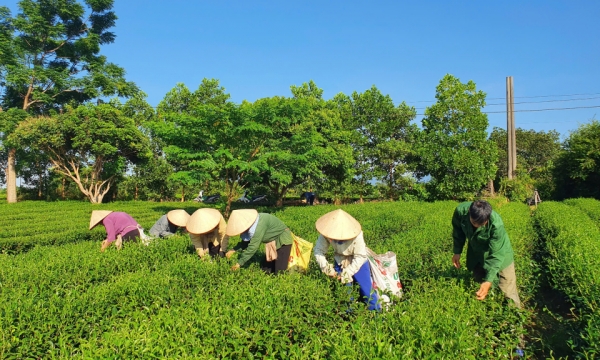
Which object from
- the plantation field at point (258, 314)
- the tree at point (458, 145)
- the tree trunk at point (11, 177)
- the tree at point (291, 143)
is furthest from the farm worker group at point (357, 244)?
the tree trunk at point (11, 177)

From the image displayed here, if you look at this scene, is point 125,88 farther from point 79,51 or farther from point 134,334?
point 134,334

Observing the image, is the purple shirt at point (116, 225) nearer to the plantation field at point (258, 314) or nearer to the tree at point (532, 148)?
the plantation field at point (258, 314)

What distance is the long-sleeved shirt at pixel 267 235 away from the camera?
4.71m

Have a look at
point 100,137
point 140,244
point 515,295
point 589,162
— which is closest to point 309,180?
point 100,137

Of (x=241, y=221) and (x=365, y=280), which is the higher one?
(x=241, y=221)

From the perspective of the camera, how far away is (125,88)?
31719mm

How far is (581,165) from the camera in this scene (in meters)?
22.1

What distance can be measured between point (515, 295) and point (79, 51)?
36355 millimetres

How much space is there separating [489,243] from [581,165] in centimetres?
2375

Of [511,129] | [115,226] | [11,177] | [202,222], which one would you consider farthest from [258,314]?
[11,177]

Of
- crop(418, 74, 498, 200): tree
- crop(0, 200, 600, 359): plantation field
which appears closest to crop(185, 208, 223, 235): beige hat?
crop(0, 200, 600, 359): plantation field

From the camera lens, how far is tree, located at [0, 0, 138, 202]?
26.9 meters

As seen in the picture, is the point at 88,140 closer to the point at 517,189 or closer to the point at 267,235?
the point at 267,235

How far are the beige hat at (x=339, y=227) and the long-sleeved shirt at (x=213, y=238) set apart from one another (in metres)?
2.20
